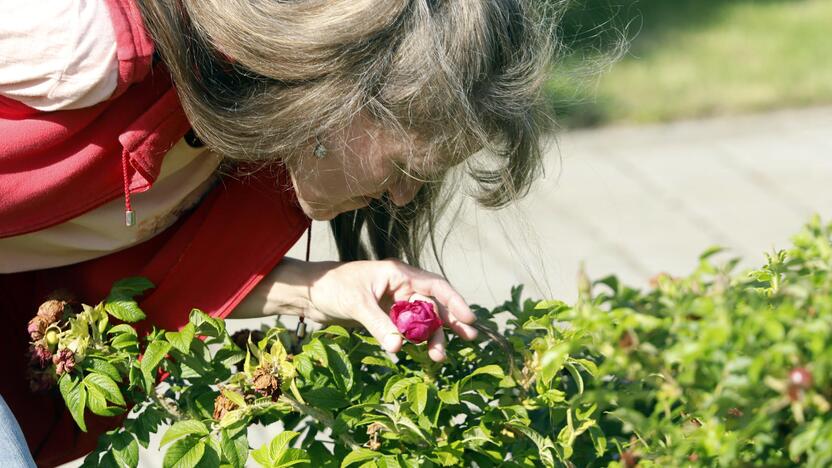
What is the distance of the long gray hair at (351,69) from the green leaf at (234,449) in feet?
1.30

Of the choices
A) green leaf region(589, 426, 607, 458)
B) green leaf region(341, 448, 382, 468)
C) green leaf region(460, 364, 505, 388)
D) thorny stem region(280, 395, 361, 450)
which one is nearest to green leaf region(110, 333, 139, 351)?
thorny stem region(280, 395, 361, 450)

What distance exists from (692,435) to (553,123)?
706 mm

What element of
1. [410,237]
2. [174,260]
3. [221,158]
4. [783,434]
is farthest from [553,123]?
[783,434]

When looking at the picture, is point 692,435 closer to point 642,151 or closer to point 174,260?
point 174,260

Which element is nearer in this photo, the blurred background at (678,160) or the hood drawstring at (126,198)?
the hood drawstring at (126,198)

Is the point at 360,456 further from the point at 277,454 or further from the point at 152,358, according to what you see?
the point at 152,358

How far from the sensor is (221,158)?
1766mm

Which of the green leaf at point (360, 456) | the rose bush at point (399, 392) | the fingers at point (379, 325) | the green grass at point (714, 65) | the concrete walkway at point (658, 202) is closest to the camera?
the rose bush at point (399, 392)

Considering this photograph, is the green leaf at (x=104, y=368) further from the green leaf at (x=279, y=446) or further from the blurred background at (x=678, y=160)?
the blurred background at (x=678, y=160)

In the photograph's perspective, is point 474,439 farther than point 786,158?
No

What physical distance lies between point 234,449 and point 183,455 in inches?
2.5

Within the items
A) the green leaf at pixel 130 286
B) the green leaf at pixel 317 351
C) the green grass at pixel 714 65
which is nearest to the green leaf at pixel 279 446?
the green leaf at pixel 317 351

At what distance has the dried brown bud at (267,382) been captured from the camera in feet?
4.73

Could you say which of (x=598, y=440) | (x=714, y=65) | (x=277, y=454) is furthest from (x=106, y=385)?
(x=714, y=65)
